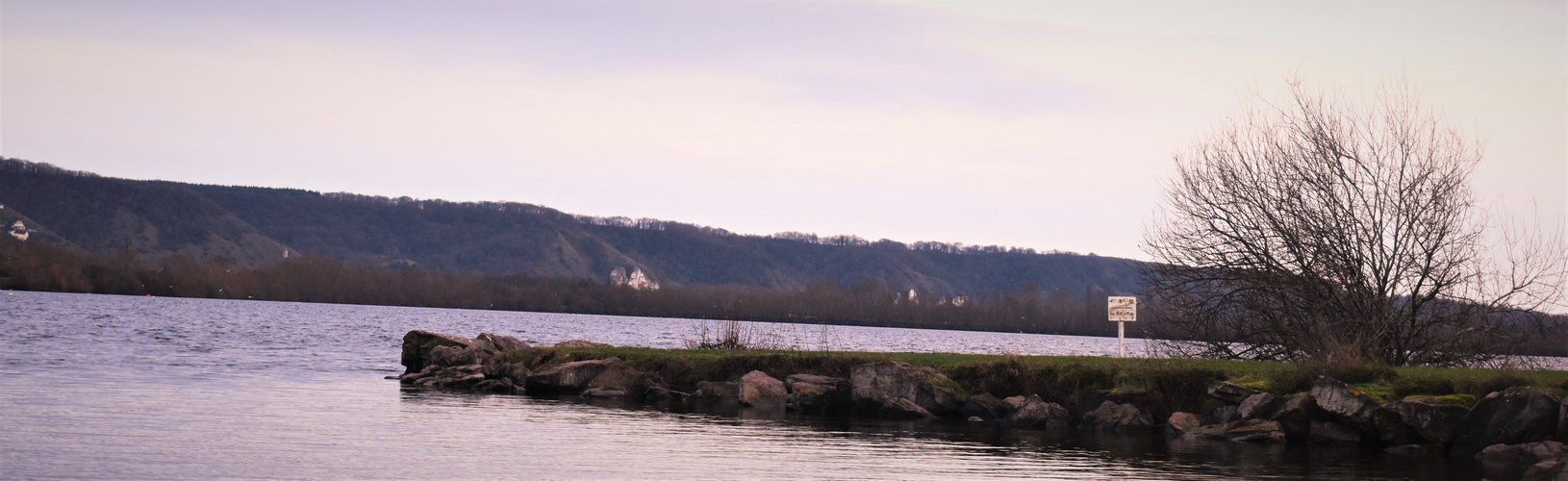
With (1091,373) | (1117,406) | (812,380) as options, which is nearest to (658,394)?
(812,380)

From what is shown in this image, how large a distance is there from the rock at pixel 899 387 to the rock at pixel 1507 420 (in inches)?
331

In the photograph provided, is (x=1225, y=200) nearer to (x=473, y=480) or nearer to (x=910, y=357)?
(x=910, y=357)

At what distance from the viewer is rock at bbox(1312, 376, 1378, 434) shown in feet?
61.5

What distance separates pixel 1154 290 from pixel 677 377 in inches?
433

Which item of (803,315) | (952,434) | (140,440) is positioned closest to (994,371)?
(952,434)

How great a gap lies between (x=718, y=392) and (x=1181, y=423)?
945cm

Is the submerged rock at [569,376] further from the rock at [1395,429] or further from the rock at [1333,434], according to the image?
the rock at [1395,429]

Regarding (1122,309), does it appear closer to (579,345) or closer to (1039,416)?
(1039,416)

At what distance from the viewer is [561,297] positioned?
16925 cm

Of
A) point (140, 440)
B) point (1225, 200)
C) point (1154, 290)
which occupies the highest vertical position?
point (1225, 200)

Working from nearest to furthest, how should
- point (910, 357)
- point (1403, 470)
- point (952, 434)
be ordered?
1. point (1403, 470)
2. point (952, 434)
3. point (910, 357)

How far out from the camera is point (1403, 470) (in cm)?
1572

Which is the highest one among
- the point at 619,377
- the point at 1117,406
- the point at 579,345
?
the point at 579,345

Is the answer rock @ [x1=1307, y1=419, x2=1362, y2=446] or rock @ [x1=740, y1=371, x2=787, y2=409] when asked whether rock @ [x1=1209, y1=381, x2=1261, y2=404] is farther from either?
rock @ [x1=740, y1=371, x2=787, y2=409]
